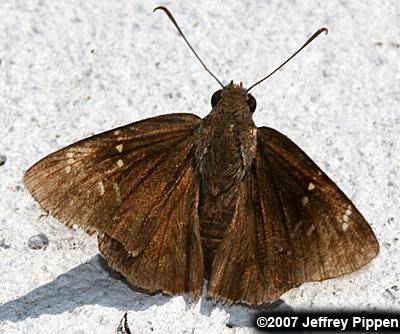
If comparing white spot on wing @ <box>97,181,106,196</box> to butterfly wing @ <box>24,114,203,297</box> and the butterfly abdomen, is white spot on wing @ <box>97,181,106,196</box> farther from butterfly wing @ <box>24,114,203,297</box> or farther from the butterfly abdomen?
the butterfly abdomen

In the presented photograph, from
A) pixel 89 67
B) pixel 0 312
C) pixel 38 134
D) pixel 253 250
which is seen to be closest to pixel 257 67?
pixel 89 67

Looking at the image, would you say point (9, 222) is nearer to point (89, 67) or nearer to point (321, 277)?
point (89, 67)

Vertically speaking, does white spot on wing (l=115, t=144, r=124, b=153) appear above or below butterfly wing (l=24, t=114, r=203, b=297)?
above

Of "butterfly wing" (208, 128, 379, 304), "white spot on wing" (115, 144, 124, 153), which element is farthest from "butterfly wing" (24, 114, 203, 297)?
"butterfly wing" (208, 128, 379, 304)

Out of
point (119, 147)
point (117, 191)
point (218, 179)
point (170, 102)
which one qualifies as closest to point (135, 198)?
point (117, 191)

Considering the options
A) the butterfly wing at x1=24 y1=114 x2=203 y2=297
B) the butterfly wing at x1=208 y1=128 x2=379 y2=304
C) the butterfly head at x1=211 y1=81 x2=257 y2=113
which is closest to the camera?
the butterfly wing at x1=208 y1=128 x2=379 y2=304

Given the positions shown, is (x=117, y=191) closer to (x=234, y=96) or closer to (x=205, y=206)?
(x=205, y=206)
